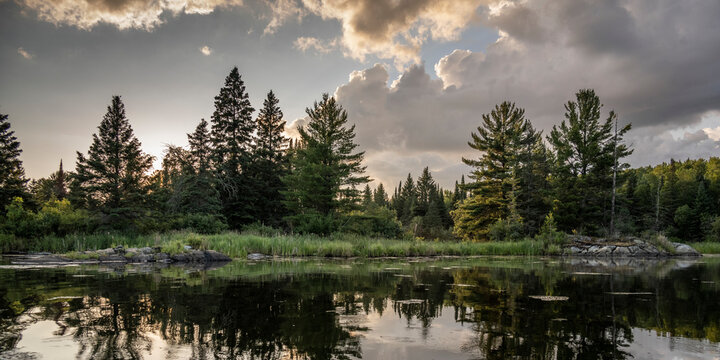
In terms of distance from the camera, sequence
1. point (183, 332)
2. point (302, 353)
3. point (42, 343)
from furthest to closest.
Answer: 1. point (183, 332)
2. point (42, 343)
3. point (302, 353)

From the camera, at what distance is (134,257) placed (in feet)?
49.7

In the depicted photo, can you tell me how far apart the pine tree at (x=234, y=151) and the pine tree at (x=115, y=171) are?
8075mm

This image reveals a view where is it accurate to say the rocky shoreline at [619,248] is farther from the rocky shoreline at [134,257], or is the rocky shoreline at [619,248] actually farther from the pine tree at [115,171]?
the pine tree at [115,171]

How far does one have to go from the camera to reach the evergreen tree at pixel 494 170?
35.2 m

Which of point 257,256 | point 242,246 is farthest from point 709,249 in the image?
point 242,246

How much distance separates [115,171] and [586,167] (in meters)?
42.3

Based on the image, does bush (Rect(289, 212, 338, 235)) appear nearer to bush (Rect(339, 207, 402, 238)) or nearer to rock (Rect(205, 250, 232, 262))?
bush (Rect(339, 207, 402, 238))

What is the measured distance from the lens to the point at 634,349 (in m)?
3.88

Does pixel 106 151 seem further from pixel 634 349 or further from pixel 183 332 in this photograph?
pixel 634 349

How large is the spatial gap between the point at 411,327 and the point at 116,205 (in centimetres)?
2730

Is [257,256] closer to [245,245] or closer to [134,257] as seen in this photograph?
[245,245]

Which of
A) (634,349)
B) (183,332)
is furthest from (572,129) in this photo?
(183,332)

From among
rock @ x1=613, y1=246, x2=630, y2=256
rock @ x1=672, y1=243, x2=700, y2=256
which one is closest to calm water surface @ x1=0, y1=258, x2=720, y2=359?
rock @ x1=613, y1=246, x2=630, y2=256

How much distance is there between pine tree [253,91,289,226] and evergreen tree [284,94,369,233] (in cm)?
350
